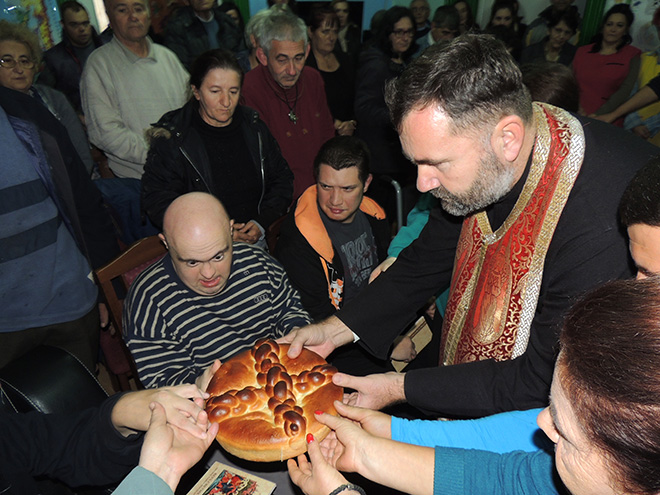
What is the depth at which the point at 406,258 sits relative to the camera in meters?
2.28

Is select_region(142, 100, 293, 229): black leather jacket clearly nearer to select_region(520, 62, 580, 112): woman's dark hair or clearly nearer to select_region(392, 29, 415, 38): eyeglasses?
select_region(520, 62, 580, 112): woman's dark hair

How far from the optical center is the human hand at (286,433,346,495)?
140 centimetres

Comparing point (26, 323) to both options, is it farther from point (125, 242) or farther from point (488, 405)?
point (488, 405)

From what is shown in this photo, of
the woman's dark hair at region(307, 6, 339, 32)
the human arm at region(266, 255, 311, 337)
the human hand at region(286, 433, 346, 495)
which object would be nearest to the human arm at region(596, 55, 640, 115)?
the woman's dark hair at region(307, 6, 339, 32)

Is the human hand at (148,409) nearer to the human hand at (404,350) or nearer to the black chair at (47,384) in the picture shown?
the black chair at (47,384)

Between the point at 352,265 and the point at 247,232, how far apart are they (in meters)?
0.73

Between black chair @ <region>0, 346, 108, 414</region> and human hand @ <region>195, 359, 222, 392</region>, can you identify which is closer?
black chair @ <region>0, 346, 108, 414</region>

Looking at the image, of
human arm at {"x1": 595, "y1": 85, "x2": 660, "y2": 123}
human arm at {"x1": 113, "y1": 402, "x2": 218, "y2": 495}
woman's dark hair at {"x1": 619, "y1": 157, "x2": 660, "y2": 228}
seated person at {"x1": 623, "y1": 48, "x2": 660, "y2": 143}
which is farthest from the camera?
seated person at {"x1": 623, "y1": 48, "x2": 660, "y2": 143}

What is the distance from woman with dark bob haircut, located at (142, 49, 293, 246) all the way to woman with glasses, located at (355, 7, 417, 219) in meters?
1.39

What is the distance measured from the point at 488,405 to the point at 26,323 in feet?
7.33

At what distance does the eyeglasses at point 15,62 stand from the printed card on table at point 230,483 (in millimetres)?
3103

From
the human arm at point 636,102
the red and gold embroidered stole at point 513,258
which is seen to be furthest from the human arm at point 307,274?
the human arm at point 636,102

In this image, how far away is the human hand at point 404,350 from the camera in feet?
9.39

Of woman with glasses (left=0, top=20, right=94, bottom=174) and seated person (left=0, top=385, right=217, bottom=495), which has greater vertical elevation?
woman with glasses (left=0, top=20, right=94, bottom=174)
